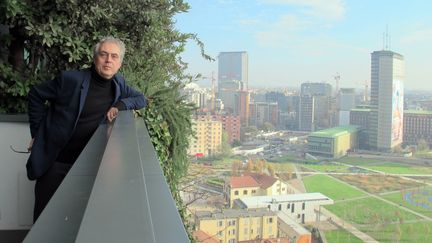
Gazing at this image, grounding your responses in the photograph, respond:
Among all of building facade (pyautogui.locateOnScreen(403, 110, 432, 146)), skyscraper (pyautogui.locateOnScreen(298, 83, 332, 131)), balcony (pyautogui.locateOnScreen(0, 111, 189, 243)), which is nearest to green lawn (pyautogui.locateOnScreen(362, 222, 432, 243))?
building facade (pyautogui.locateOnScreen(403, 110, 432, 146))

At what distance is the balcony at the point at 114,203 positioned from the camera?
0.67 metres

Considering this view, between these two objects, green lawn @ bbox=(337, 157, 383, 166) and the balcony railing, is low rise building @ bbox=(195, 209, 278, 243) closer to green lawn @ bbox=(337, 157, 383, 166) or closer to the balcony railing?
the balcony railing

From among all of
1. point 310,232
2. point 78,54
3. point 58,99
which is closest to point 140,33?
point 78,54

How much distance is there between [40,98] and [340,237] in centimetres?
1444

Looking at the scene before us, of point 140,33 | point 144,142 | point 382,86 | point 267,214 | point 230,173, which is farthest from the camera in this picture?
point 382,86

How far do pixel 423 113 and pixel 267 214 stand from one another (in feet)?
45.9

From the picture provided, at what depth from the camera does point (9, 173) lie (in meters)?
2.62

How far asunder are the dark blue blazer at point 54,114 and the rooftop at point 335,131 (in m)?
18.6

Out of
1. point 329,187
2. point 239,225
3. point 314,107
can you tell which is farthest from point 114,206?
point 314,107

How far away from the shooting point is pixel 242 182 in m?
12.5

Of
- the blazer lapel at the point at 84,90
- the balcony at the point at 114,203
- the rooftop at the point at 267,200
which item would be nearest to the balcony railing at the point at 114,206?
the balcony at the point at 114,203

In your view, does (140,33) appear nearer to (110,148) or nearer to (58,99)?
(58,99)

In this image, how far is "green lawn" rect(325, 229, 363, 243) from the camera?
14.4m

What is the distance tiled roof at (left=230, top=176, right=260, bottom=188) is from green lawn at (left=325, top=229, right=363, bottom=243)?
3.43 metres
